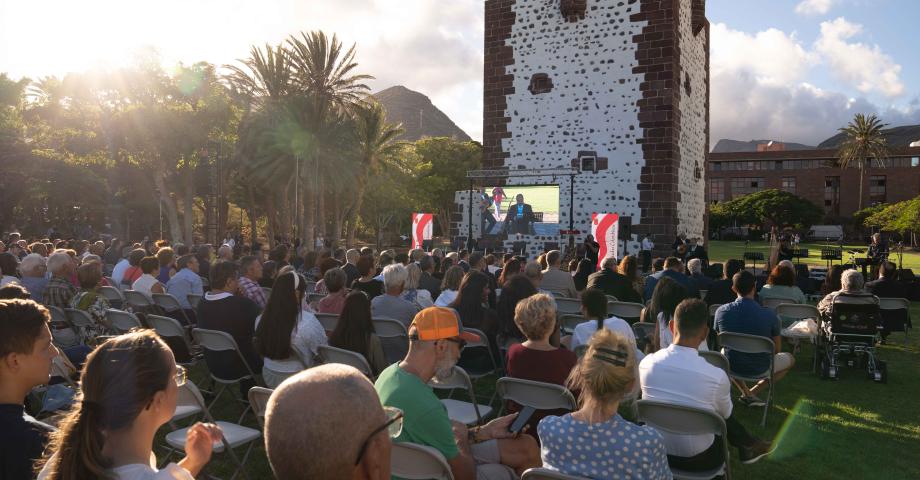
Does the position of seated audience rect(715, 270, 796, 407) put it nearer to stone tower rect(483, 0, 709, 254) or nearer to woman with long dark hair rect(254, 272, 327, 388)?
woman with long dark hair rect(254, 272, 327, 388)

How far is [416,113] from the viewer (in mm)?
162250

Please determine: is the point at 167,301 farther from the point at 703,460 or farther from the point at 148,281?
the point at 703,460

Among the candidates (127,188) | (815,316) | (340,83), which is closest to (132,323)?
(815,316)

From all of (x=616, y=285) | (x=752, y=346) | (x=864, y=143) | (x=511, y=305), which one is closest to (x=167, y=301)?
(x=511, y=305)

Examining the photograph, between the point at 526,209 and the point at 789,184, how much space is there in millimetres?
69927

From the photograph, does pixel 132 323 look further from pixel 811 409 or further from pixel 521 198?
pixel 521 198

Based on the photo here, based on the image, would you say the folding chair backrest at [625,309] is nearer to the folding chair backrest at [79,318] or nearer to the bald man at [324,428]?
the folding chair backrest at [79,318]

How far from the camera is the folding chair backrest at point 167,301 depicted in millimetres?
6461

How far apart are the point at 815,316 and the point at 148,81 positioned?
27.4 m

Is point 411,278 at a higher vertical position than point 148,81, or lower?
lower

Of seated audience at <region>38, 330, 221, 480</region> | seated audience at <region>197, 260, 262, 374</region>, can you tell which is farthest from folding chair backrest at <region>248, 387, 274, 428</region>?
seated audience at <region>197, 260, 262, 374</region>

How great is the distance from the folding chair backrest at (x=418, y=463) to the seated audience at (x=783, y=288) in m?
6.24

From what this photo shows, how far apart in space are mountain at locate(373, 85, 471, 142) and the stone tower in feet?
439

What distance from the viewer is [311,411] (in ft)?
4.16
